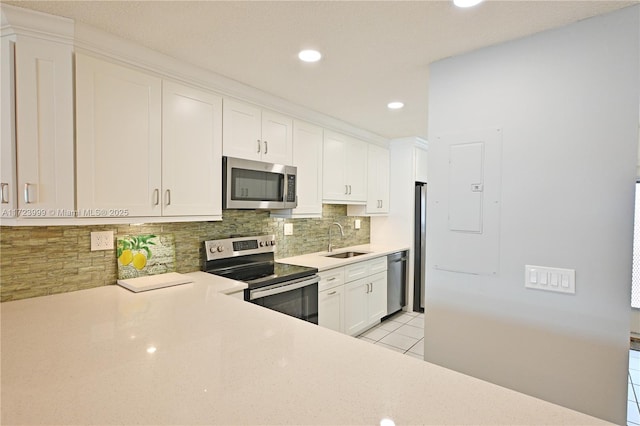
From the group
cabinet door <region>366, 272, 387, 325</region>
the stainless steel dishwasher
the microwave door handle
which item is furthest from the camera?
the stainless steel dishwasher

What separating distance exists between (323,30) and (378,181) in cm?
267

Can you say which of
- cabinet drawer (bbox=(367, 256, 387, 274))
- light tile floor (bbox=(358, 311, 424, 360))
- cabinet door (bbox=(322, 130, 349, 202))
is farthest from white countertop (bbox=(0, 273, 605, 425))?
cabinet drawer (bbox=(367, 256, 387, 274))

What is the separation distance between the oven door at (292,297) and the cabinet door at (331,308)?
90mm

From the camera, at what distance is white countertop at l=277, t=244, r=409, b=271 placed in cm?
304

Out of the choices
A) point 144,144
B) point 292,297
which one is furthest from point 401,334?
point 144,144

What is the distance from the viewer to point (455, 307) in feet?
6.48

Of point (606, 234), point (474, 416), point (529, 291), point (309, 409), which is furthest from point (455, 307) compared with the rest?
point (309, 409)

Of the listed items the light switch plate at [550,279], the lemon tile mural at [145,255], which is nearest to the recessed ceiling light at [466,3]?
the light switch plate at [550,279]

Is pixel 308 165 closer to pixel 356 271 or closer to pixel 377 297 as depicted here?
pixel 356 271

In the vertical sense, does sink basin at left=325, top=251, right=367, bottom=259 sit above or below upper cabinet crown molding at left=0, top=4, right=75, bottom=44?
below

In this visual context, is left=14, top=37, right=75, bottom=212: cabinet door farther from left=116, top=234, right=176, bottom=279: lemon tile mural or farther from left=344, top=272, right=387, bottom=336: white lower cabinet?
left=344, top=272, right=387, bottom=336: white lower cabinet

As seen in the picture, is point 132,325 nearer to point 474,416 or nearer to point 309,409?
point 309,409

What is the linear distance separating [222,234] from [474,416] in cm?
226

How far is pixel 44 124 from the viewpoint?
1582mm
